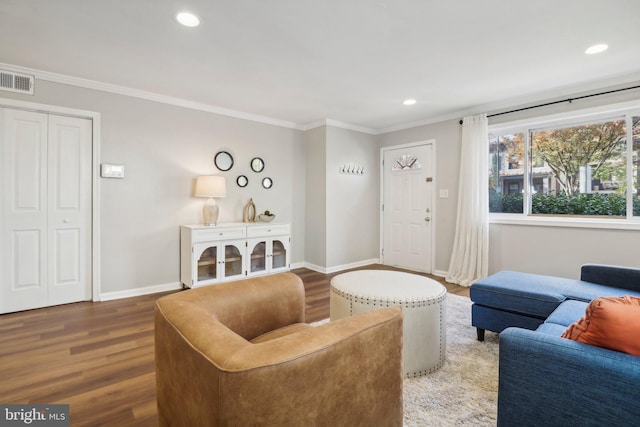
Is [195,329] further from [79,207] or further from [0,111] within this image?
[0,111]

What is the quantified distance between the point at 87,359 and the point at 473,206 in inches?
171

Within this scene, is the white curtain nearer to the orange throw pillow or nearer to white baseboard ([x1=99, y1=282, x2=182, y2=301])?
the orange throw pillow

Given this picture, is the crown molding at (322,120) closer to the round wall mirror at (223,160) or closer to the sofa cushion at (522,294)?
the round wall mirror at (223,160)

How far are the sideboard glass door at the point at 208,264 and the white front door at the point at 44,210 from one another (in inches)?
46.0

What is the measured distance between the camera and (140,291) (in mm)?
3814

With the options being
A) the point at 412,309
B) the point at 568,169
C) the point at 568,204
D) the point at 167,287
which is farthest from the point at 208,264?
the point at 568,169

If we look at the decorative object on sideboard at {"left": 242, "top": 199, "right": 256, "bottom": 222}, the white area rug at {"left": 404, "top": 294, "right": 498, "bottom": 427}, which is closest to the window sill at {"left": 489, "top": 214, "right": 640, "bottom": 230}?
the white area rug at {"left": 404, "top": 294, "right": 498, "bottom": 427}

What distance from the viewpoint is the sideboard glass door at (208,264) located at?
3936 millimetres

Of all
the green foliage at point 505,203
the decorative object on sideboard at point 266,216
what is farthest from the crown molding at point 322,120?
the decorative object on sideboard at point 266,216

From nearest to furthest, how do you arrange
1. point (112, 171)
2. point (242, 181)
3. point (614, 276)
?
point (614, 276) < point (112, 171) < point (242, 181)

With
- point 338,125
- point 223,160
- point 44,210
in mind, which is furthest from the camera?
point 338,125

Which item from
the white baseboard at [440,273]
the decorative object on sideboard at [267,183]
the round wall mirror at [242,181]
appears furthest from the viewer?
the decorative object on sideboard at [267,183]

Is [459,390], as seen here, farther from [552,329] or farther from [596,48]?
[596,48]

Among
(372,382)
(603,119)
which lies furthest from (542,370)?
(603,119)
